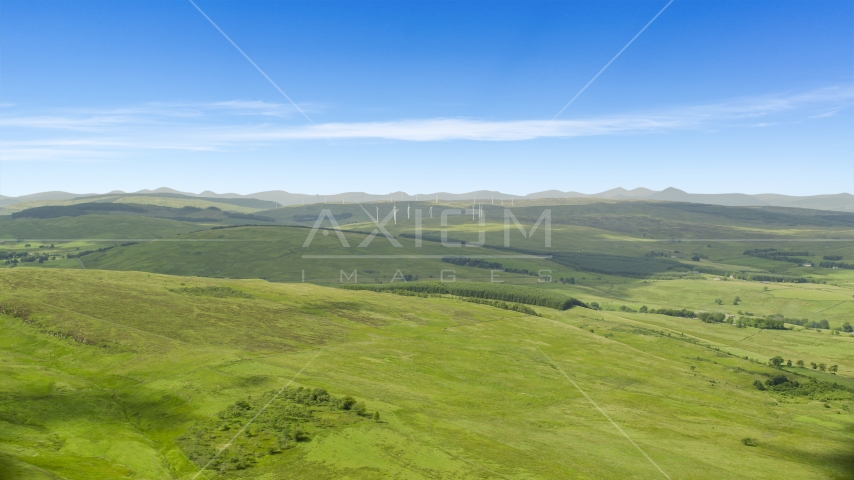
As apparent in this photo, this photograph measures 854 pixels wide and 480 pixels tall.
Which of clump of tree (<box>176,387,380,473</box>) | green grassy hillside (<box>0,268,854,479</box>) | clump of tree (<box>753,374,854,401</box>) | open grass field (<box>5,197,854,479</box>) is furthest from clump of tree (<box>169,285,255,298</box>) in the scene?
clump of tree (<box>753,374,854,401</box>)

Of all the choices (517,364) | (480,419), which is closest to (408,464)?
(480,419)

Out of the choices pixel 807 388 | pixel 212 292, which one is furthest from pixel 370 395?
pixel 807 388

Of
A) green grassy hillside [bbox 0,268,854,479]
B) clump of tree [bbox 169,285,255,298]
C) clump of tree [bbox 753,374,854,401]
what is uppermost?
clump of tree [bbox 169,285,255,298]

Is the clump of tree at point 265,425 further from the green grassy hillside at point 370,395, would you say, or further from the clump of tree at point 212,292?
the clump of tree at point 212,292

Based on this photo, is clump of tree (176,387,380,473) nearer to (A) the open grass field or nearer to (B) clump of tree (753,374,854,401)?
(A) the open grass field

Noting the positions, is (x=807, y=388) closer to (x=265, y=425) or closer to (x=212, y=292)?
(x=265, y=425)

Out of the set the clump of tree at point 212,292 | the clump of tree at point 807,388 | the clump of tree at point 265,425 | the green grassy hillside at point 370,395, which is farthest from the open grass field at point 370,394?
the clump of tree at point 212,292

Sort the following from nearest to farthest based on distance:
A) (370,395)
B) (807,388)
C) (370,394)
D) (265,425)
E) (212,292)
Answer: (265,425) → (370,395) → (370,394) → (807,388) → (212,292)

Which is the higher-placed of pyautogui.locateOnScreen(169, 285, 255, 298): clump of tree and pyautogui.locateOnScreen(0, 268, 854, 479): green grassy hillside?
pyautogui.locateOnScreen(169, 285, 255, 298): clump of tree

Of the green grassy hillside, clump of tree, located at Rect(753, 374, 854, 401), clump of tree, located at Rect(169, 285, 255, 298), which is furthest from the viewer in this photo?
clump of tree, located at Rect(169, 285, 255, 298)
